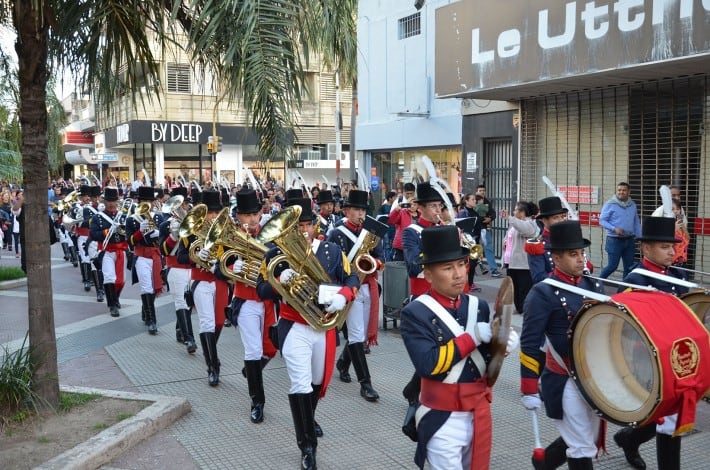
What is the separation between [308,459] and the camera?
17.5ft

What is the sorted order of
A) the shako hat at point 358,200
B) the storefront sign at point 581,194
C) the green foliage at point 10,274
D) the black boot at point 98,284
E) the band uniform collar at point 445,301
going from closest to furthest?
the band uniform collar at point 445,301, the shako hat at point 358,200, the black boot at point 98,284, the storefront sign at point 581,194, the green foliage at point 10,274

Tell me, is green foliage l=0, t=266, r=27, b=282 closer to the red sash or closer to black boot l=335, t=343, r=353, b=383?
black boot l=335, t=343, r=353, b=383

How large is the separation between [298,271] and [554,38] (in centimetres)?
857

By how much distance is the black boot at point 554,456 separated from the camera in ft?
15.0

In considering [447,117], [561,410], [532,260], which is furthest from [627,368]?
[447,117]

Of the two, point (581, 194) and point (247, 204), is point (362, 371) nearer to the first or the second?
point (247, 204)

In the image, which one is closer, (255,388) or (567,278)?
(567,278)

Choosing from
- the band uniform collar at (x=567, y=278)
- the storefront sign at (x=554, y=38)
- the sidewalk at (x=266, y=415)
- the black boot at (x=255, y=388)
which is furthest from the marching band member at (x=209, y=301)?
the storefront sign at (x=554, y=38)

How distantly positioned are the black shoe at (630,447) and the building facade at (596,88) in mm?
6858

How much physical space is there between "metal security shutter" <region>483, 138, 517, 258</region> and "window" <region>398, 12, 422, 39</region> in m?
4.46

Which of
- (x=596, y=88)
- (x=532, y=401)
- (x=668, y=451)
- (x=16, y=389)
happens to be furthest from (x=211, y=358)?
(x=596, y=88)

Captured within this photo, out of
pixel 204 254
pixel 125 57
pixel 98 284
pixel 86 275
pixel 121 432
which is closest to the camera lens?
pixel 121 432

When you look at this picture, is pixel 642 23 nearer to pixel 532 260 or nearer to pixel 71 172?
pixel 532 260

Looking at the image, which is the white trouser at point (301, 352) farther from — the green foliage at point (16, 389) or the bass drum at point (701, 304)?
the bass drum at point (701, 304)
